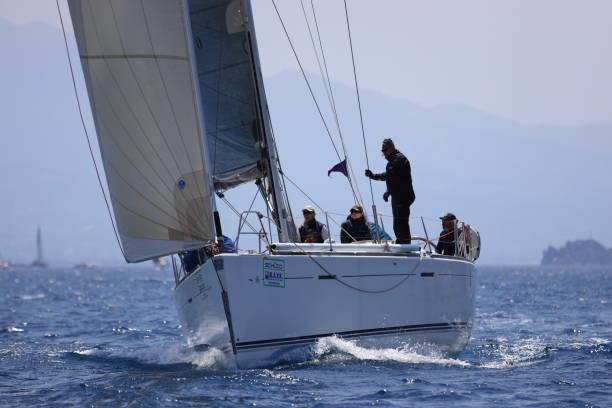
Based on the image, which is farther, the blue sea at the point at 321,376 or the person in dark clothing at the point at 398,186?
the person in dark clothing at the point at 398,186

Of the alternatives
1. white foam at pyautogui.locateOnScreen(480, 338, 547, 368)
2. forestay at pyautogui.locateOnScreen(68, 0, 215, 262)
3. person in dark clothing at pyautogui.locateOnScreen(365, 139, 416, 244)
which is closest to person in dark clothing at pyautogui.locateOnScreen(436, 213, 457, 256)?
person in dark clothing at pyautogui.locateOnScreen(365, 139, 416, 244)

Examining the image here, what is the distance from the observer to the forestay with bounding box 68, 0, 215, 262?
406 inches

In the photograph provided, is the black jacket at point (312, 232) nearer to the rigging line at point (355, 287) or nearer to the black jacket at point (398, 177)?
the black jacket at point (398, 177)

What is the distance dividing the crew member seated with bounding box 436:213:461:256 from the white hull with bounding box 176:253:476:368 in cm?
89

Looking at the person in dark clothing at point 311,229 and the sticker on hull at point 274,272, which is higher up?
the person in dark clothing at point 311,229

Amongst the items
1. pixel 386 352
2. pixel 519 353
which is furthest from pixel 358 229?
pixel 519 353

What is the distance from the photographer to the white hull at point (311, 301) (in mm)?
10133

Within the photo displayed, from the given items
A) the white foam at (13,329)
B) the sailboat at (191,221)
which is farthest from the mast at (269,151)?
the white foam at (13,329)

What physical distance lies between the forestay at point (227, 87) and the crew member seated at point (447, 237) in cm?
295

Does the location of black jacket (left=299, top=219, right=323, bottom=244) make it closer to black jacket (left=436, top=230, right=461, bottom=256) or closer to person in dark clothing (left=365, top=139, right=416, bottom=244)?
person in dark clothing (left=365, top=139, right=416, bottom=244)

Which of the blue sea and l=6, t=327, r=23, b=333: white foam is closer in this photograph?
the blue sea

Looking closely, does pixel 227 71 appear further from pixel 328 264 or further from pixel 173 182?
pixel 328 264

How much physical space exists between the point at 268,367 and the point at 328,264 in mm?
1452

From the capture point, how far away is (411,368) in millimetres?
10789
